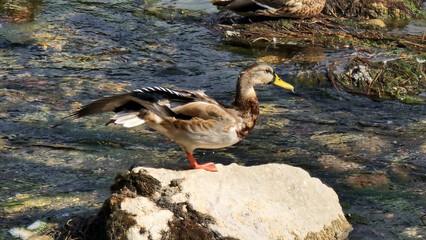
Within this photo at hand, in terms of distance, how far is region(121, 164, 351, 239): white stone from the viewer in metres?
4.54

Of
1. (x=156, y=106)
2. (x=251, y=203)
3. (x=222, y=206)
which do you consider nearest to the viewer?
(x=222, y=206)

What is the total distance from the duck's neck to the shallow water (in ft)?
3.33

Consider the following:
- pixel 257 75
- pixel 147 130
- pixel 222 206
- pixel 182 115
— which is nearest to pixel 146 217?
pixel 222 206

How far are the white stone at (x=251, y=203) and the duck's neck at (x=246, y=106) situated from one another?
0.47 metres

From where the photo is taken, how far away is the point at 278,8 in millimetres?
10969

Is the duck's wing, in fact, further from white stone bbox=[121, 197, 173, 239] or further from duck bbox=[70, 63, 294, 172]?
white stone bbox=[121, 197, 173, 239]

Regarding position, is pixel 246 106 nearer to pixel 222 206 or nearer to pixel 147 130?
pixel 222 206

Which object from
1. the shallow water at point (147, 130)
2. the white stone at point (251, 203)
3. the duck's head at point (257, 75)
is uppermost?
the duck's head at point (257, 75)

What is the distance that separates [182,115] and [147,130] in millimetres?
2041

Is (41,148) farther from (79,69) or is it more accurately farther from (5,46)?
(5,46)

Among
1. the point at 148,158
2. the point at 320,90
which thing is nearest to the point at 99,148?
the point at 148,158

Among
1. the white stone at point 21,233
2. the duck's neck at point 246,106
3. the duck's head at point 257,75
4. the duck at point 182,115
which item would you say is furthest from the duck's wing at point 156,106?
the white stone at point 21,233

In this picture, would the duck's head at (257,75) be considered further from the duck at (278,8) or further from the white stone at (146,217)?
the duck at (278,8)

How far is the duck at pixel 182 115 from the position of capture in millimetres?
5188
